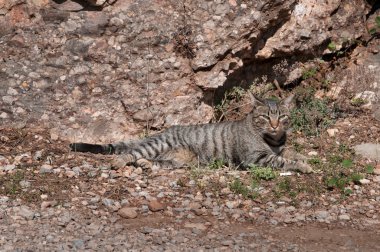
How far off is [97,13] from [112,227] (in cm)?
346

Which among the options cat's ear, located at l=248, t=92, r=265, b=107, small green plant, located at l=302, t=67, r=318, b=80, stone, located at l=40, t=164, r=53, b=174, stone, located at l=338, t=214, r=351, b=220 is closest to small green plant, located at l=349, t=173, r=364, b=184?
stone, located at l=338, t=214, r=351, b=220

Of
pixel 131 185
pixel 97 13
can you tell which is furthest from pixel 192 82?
pixel 131 185

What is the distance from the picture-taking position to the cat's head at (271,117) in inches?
311

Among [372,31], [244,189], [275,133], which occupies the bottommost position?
[244,189]

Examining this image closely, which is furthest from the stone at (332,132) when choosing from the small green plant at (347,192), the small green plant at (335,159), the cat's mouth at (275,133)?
the small green plant at (347,192)

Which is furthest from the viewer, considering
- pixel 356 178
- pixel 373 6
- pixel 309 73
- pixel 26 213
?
pixel 373 6

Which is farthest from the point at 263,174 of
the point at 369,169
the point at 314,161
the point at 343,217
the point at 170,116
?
the point at 170,116

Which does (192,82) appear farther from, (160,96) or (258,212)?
(258,212)

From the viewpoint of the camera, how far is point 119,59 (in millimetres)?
8312

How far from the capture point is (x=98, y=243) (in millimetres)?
5496

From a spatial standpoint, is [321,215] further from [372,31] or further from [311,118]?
[372,31]

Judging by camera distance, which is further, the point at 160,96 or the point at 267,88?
the point at 267,88

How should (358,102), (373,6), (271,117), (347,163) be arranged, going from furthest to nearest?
1. (373,6)
2. (358,102)
3. (271,117)
4. (347,163)

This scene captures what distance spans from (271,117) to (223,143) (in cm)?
72
